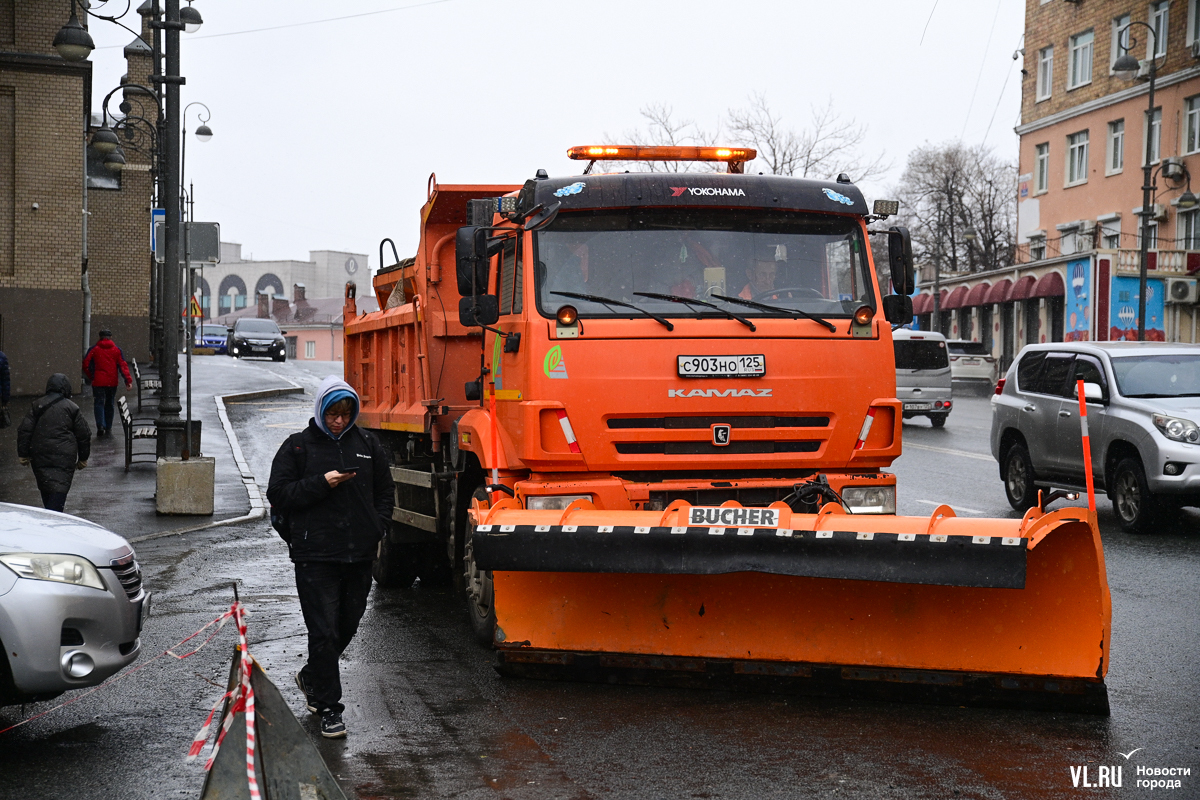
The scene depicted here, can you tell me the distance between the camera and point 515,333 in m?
7.57

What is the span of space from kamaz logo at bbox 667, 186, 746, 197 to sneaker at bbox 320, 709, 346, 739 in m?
3.51

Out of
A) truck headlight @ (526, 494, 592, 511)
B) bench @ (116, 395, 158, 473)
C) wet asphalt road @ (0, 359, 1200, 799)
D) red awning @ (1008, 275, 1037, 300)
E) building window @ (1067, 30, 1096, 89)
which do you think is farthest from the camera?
building window @ (1067, 30, 1096, 89)

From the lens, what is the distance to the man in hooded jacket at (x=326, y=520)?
6.19 meters

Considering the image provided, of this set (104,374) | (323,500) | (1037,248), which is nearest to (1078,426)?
(323,500)

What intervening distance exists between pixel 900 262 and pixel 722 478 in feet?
6.25

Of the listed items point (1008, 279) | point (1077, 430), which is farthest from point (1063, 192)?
point (1077, 430)

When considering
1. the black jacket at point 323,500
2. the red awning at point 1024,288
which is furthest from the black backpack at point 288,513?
the red awning at point 1024,288

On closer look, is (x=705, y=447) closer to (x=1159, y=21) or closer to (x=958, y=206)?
(x=1159, y=21)

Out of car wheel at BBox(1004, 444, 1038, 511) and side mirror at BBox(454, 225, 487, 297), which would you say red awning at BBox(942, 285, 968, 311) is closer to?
car wheel at BBox(1004, 444, 1038, 511)

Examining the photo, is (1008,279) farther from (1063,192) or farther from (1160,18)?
(1160,18)

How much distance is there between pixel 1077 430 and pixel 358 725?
31.7 ft

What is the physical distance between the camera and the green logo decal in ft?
23.7

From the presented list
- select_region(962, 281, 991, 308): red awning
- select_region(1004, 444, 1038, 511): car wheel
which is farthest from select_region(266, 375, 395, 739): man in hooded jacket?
select_region(962, 281, 991, 308): red awning

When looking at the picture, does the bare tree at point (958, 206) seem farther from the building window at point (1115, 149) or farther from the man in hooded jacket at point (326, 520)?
the man in hooded jacket at point (326, 520)
